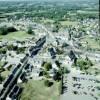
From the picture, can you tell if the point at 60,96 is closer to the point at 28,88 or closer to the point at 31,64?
the point at 28,88

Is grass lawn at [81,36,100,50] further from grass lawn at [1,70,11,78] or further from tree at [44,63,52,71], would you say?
grass lawn at [1,70,11,78]

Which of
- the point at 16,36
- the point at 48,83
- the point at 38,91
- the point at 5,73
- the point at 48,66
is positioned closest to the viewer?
the point at 38,91

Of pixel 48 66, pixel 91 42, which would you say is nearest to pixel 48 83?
pixel 48 66

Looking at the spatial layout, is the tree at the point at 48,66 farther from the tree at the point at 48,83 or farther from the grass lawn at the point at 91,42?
the grass lawn at the point at 91,42

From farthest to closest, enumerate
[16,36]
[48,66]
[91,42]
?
[16,36]
[91,42]
[48,66]

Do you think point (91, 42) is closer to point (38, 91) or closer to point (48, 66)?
point (48, 66)

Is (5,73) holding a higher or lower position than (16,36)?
higher

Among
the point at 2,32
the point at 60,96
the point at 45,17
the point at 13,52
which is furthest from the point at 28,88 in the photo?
the point at 45,17

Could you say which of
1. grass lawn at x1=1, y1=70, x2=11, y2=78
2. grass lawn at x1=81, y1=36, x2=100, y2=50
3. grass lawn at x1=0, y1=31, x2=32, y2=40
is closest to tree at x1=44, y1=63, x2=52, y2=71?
grass lawn at x1=1, y1=70, x2=11, y2=78
